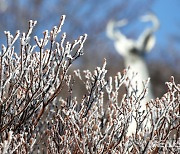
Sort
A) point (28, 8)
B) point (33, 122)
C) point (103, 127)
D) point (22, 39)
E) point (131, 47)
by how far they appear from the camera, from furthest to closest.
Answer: point (28, 8)
point (131, 47)
point (103, 127)
point (33, 122)
point (22, 39)

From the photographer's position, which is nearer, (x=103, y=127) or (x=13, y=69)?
(x=13, y=69)

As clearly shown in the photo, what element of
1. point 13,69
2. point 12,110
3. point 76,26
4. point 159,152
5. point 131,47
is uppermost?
point 76,26

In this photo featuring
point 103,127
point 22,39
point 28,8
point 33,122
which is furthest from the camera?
point 28,8

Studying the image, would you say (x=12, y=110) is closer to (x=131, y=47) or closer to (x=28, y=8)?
(x=131, y=47)

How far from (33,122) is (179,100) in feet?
3.34

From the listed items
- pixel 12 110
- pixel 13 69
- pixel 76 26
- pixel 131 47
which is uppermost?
pixel 76 26

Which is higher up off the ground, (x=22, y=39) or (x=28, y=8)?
(x=28, y=8)

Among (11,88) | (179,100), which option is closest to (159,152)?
(179,100)

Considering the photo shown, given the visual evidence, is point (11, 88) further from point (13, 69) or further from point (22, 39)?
point (22, 39)

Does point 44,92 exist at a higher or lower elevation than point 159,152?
higher

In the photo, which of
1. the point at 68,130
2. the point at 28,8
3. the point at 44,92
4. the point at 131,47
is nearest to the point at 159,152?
the point at 68,130

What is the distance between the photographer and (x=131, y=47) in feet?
30.8

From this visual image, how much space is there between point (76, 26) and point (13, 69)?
16255 millimetres

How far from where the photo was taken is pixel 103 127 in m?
3.46
